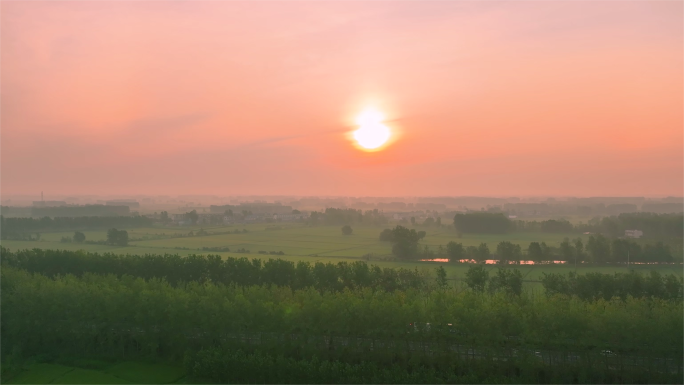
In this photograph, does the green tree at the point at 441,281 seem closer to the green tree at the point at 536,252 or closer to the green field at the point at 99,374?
the green field at the point at 99,374

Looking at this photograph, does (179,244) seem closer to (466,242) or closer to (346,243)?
(346,243)

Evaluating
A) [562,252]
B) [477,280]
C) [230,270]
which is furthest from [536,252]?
[230,270]

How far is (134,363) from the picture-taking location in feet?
102

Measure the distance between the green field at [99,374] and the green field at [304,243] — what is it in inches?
1251

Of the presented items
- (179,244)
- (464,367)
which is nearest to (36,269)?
(179,244)

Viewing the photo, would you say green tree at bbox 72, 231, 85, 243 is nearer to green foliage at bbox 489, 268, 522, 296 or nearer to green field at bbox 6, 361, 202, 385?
green field at bbox 6, 361, 202, 385

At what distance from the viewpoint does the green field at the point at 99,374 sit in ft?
91.7

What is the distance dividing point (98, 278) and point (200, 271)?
8.56 meters

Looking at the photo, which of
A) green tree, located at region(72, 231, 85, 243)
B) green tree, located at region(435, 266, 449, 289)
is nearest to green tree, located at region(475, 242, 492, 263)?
green tree, located at region(435, 266, 449, 289)

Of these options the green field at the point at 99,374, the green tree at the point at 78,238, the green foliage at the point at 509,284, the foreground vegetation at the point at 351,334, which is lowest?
the green field at the point at 99,374

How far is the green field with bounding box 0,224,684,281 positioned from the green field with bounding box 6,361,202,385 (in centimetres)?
3178

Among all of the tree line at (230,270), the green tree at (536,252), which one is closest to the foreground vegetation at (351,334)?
the tree line at (230,270)

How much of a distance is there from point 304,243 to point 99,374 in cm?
5537

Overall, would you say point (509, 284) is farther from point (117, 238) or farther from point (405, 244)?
point (117, 238)
